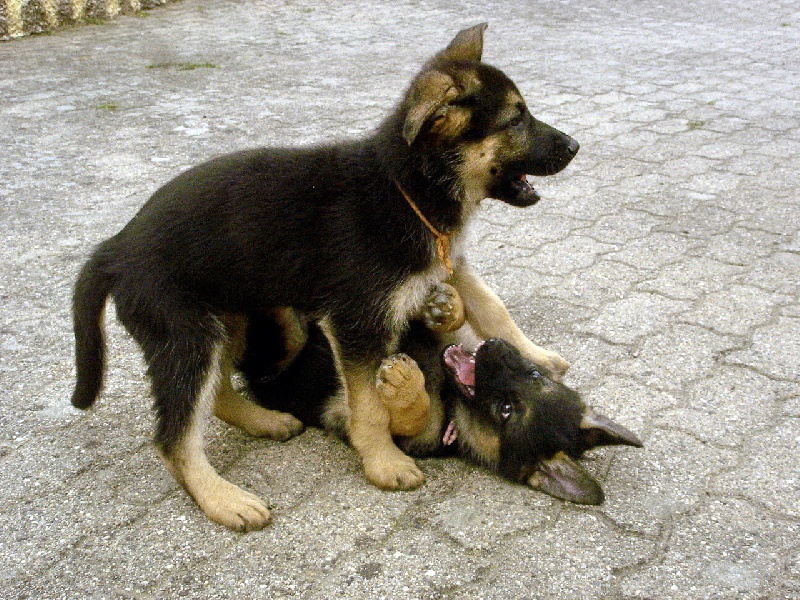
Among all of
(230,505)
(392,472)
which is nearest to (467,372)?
(392,472)

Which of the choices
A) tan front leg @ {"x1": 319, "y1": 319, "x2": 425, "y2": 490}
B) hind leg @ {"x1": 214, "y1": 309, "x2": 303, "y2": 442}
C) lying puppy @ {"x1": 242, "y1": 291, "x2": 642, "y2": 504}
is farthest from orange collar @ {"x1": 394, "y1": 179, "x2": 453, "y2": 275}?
hind leg @ {"x1": 214, "y1": 309, "x2": 303, "y2": 442}

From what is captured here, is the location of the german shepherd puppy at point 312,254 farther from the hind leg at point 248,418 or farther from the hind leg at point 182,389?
the hind leg at point 248,418

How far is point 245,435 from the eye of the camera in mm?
3605

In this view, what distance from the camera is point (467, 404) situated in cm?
349

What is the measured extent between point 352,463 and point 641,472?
118cm

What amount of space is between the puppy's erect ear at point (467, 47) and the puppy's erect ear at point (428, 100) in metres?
0.54

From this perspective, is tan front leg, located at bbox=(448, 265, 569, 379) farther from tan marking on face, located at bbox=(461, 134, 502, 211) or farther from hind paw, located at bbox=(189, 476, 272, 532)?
hind paw, located at bbox=(189, 476, 272, 532)

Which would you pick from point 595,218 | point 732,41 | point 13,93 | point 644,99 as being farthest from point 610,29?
point 13,93

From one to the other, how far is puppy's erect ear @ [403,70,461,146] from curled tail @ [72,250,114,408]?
4.43 feet

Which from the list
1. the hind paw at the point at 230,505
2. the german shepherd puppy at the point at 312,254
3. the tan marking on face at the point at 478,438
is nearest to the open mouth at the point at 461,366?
the tan marking on face at the point at 478,438

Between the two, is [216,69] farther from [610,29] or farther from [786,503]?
[786,503]

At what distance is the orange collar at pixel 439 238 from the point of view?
10.8 feet

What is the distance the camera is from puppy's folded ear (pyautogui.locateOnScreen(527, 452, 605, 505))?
308cm

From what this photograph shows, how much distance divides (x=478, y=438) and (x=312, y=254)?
1017mm
